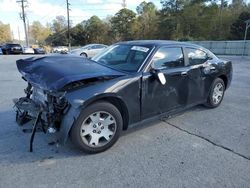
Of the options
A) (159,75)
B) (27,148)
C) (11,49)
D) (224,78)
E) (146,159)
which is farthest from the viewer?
(11,49)

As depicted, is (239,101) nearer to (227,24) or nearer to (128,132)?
(128,132)

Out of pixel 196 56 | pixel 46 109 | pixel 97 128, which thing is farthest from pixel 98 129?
pixel 196 56

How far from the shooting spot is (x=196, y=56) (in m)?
4.96

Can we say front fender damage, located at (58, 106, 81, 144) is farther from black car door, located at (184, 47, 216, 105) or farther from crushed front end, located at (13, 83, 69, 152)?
black car door, located at (184, 47, 216, 105)

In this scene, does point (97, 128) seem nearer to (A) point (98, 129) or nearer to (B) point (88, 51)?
(A) point (98, 129)

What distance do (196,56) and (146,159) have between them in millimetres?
2562

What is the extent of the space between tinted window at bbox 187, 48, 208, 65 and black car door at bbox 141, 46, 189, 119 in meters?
0.25

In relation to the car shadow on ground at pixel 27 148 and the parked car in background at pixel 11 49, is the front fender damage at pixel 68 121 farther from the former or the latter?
the parked car in background at pixel 11 49

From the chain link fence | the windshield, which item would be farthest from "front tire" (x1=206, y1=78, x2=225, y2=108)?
the chain link fence

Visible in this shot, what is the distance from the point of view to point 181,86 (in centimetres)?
447

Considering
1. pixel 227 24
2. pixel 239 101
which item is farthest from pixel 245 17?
pixel 239 101

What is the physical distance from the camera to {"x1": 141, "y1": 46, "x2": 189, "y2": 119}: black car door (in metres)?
3.91

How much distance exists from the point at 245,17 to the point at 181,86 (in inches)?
1657

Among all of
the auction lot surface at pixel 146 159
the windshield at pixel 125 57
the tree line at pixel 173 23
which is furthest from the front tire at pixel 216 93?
the tree line at pixel 173 23
